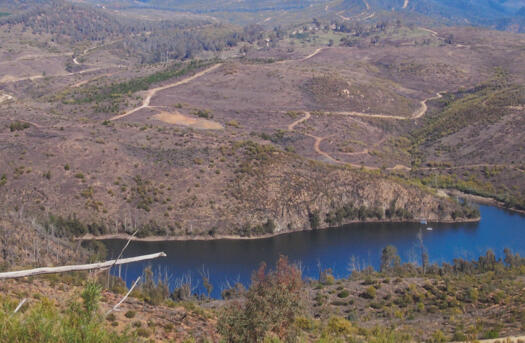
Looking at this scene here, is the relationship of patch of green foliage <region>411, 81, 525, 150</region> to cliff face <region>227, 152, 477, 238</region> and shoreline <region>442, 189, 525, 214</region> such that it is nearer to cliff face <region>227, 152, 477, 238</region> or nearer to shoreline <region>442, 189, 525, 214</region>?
shoreline <region>442, 189, 525, 214</region>

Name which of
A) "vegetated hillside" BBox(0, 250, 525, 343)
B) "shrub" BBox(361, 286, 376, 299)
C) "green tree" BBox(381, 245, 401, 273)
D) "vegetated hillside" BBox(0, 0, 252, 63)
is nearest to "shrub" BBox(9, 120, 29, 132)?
"vegetated hillside" BBox(0, 250, 525, 343)

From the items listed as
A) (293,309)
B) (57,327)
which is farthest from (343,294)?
(57,327)

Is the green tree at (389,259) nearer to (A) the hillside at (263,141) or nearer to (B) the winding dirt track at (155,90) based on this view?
(A) the hillside at (263,141)

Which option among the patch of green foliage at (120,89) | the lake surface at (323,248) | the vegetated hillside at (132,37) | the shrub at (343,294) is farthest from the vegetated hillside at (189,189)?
the vegetated hillside at (132,37)

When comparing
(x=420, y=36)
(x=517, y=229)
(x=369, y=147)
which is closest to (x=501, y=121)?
(x=369, y=147)

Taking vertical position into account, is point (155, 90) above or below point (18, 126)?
below

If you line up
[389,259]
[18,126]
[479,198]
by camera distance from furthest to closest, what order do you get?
[479,198]
[18,126]
[389,259]

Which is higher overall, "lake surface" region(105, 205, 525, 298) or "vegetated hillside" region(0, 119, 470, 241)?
"vegetated hillside" region(0, 119, 470, 241)

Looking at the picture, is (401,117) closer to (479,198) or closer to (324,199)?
(479,198)
